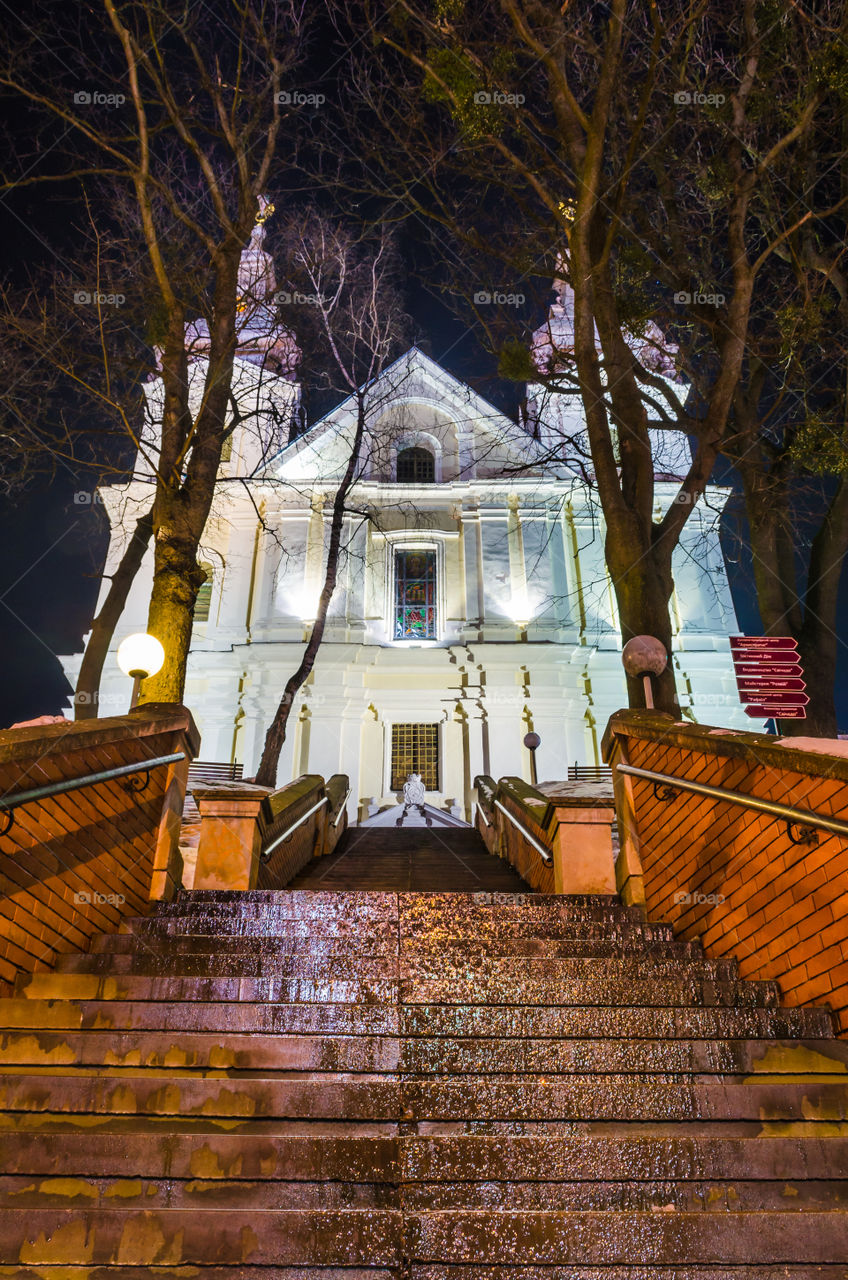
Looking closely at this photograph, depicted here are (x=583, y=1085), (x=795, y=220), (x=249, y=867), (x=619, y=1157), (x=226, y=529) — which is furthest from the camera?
(x=226, y=529)

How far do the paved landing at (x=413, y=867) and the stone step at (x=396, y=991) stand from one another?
2.57m

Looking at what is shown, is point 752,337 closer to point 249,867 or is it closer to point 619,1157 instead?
point 249,867

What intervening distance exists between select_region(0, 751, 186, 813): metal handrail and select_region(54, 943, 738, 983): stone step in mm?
923

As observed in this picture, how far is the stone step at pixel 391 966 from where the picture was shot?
4.16 metres

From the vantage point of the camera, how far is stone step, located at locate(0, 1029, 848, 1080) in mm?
3527

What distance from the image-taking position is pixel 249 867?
6.64 meters

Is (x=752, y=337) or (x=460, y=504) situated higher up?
(x=460, y=504)

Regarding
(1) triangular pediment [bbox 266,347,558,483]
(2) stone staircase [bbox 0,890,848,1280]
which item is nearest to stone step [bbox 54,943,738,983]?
(2) stone staircase [bbox 0,890,848,1280]

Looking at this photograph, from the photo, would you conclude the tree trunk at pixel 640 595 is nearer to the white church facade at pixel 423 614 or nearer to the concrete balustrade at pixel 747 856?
the concrete balustrade at pixel 747 856

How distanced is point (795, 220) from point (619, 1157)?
1065 cm

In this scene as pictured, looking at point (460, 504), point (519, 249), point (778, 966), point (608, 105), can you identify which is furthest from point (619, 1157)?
point (460, 504)

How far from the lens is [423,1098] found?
3.32 m

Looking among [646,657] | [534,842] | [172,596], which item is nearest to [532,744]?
[534,842]

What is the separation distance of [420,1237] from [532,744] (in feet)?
56.3
